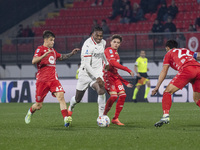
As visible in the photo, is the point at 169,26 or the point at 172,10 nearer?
the point at 169,26

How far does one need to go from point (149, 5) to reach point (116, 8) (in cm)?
200

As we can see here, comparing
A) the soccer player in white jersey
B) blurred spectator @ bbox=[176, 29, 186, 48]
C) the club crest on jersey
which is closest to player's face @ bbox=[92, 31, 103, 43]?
the soccer player in white jersey

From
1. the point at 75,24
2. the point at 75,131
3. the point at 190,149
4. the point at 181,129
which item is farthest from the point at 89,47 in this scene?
the point at 75,24

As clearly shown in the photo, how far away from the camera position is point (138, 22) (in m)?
25.6

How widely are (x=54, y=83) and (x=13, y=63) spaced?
1397 centimetres

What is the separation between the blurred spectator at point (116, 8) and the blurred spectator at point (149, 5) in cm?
132

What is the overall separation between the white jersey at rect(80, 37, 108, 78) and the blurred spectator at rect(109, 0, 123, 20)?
1680 cm

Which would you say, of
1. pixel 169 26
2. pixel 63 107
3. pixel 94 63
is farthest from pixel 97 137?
pixel 169 26

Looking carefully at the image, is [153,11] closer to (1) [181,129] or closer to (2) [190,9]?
(2) [190,9]

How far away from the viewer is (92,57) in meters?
9.88

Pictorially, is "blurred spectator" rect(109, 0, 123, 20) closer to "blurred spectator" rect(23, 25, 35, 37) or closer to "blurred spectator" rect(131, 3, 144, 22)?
"blurred spectator" rect(131, 3, 144, 22)

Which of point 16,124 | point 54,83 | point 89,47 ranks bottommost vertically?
point 16,124

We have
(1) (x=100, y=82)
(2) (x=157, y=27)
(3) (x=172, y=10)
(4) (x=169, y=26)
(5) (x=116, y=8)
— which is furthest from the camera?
(5) (x=116, y=8)

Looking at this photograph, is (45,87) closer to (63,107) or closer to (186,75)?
(63,107)
